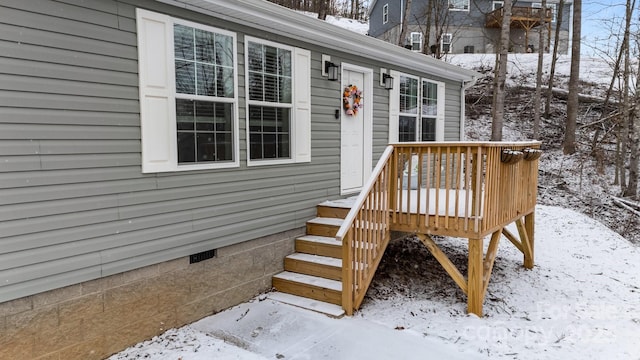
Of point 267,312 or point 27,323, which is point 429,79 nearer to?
point 267,312

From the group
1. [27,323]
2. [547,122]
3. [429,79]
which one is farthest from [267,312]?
[547,122]

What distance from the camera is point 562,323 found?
414 centimetres

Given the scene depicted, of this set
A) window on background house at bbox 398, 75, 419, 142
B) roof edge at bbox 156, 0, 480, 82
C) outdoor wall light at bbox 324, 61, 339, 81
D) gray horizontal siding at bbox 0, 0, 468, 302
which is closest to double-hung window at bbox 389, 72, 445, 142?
window on background house at bbox 398, 75, 419, 142

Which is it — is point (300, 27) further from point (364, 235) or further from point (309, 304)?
point (309, 304)

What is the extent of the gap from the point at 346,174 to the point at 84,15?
391 centimetres

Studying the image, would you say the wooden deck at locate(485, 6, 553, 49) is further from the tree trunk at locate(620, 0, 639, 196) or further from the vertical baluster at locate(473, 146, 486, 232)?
the vertical baluster at locate(473, 146, 486, 232)

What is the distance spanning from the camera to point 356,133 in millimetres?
6340

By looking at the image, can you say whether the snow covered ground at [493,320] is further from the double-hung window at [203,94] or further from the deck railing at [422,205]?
the double-hung window at [203,94]

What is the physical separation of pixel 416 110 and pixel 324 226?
359 centimetres

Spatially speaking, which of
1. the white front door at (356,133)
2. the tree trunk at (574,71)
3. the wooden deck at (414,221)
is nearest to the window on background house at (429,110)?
the white front door at (356,133)

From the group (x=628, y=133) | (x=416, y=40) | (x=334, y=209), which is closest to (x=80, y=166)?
(x=334, y=209)

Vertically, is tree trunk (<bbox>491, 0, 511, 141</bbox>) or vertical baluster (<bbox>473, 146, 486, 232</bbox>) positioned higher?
tree trunk (<bbox>491, 0, 511, 141</bbox>)

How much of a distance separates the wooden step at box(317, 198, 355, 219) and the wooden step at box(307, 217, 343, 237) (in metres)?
0.07

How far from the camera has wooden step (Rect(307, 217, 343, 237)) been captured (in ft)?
16.8
